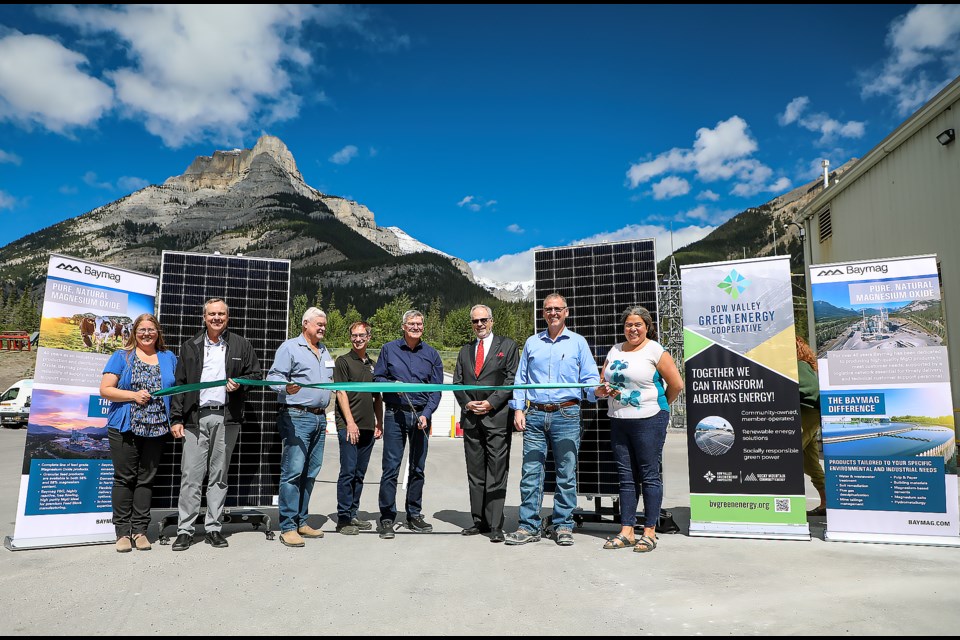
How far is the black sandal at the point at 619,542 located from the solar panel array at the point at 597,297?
0.84 metres

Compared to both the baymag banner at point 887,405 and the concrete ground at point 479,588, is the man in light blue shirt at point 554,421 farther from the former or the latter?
the baymag banner at point 887,405

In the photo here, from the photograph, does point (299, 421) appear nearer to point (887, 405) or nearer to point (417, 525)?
point (417, 525)

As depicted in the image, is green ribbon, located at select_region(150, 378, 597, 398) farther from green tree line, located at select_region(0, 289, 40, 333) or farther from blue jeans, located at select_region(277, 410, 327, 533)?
green tree line, located at select_region(0, 289, 40, 333)

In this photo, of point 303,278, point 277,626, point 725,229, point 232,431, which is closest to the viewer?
point 277,626

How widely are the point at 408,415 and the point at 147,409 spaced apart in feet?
7.85

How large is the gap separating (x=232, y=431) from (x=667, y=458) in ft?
35.6

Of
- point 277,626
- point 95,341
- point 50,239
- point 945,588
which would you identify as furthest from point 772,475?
point 50,239

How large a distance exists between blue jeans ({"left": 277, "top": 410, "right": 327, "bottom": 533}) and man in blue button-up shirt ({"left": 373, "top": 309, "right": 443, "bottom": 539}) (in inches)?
28.7

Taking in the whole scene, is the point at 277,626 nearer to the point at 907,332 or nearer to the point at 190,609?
the point at 190,609

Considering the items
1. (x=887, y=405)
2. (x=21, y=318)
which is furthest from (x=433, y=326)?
(x=887, y=405)

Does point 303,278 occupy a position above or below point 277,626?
above

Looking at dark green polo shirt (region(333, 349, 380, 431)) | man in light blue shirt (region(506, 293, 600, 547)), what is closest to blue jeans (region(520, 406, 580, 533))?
man in light blue shirt (region(506, 293, 600, 547))

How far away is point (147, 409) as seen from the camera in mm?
5367

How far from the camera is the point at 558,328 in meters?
5.75
